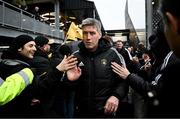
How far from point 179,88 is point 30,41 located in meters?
3.26

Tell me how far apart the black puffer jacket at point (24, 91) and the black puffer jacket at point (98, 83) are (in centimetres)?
37

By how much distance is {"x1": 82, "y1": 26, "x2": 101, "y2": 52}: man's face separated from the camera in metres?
3.74

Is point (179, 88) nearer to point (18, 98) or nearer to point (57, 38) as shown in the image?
point (18, 98)

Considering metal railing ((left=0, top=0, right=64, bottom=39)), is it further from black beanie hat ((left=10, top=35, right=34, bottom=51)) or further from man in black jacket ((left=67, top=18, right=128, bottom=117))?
man in black jacket ((left=67, top=18, right=128, bottom=117))

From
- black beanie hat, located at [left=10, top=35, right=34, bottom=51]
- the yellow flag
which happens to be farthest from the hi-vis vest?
the yellow flag

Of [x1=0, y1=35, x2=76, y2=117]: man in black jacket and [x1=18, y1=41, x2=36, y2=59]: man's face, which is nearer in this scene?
[x1=0, y1=35, x2=76, y2=117]: man in black jacket

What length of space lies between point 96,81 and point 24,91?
0.87m

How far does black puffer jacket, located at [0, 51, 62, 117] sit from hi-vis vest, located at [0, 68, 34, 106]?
203 millimetres

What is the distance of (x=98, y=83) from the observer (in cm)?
364

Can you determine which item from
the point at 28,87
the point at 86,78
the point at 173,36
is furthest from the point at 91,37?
the point at 173,36

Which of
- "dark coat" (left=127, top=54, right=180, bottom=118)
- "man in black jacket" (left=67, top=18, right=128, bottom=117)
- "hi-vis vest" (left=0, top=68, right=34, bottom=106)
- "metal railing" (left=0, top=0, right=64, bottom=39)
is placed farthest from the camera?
"metal railing" (left=0, top=0, right=64, bottom=39)

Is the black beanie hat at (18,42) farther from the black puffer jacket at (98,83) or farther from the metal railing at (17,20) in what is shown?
the metal railing at (17,20)

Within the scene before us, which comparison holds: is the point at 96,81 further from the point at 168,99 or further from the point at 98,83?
the point at 168,99

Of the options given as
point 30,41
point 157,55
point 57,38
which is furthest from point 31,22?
point 157,55
